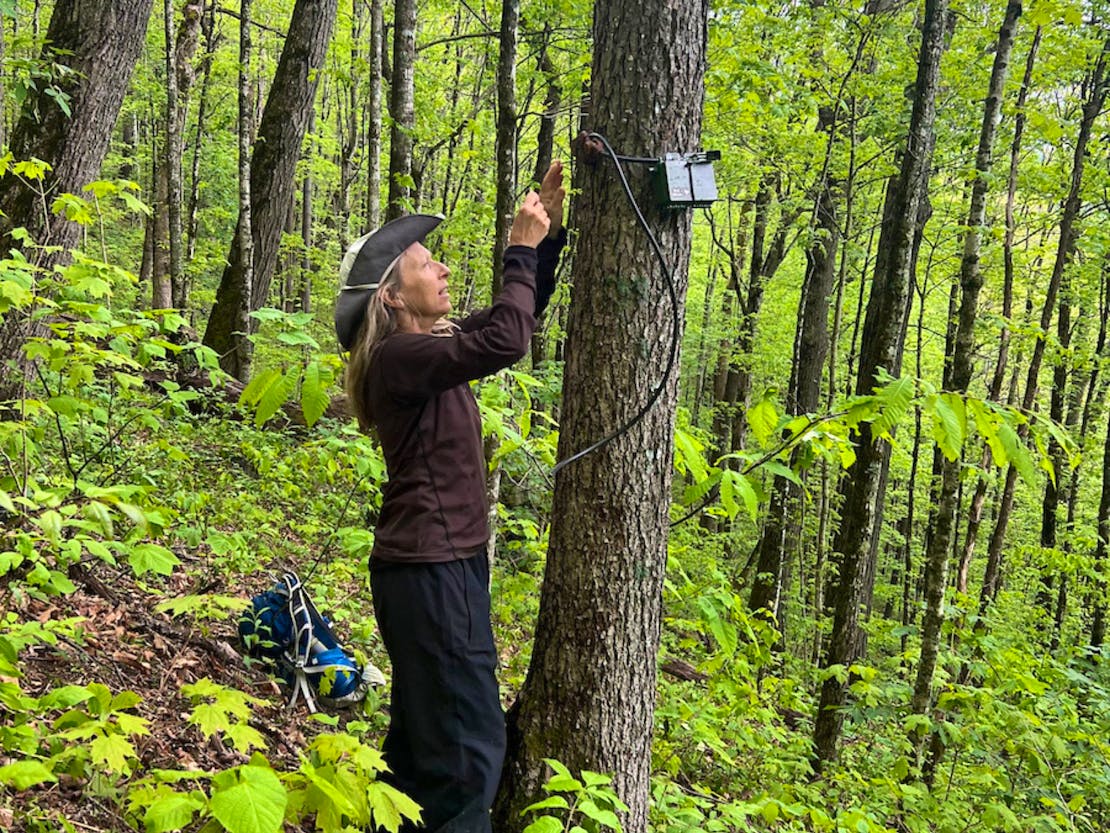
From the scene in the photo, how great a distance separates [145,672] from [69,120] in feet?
13.6

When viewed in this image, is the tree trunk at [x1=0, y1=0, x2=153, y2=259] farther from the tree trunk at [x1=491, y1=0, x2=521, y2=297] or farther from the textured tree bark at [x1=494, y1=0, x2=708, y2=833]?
the textured tree bark at [x1=494, y1=0, x2=708, y2=833]

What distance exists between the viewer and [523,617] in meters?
6.20

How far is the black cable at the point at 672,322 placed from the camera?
259 centimetres

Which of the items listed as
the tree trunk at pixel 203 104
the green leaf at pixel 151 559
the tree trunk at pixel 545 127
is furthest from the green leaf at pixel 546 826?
the tree trunk at pixel 203 104

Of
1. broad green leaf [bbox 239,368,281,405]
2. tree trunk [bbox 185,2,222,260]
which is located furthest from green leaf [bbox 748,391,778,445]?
tree trunk [bbox 185,2,222,260]

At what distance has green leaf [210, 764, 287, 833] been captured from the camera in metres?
1.42

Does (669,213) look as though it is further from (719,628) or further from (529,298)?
(719,628)

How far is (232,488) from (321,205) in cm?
2776

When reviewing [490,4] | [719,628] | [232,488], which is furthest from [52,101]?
[490,4]

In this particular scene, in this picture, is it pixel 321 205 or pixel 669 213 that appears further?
pixel 321 205

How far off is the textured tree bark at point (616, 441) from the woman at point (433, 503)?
22cm

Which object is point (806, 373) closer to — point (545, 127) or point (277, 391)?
point (545, 127)

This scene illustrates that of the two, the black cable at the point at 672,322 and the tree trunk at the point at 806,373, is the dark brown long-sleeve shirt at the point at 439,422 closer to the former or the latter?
the black cable at the point at 672,322

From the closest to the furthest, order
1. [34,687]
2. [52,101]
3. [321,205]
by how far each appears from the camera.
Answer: [34,687] < [52,101] < [321,205]
